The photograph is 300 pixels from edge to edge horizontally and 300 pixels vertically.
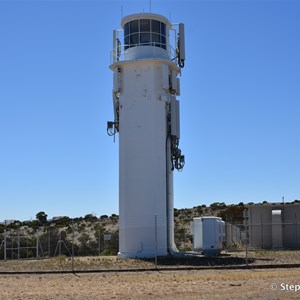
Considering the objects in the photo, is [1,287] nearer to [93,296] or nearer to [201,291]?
[93,296]

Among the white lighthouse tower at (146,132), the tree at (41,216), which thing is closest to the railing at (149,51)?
the white lighthouse tower at (146,132)

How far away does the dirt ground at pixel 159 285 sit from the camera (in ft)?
56.7

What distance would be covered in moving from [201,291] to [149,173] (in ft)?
50.3

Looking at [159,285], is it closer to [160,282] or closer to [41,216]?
[160,282]

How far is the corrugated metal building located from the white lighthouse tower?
30.4 ft

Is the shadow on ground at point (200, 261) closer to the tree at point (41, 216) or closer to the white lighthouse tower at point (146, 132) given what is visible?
the white lighthouse tower at point (146, 132)

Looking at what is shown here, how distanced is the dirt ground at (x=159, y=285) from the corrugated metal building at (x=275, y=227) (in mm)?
17373

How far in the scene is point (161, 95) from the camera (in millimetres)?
33656

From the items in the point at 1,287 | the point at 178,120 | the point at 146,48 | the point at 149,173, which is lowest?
the point at 1,287

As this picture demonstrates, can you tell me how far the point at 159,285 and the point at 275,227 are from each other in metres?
23.0

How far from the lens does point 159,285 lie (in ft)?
64.8

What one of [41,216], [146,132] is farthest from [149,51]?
[41,216]

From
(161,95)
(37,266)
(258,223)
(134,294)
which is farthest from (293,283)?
(258,223)

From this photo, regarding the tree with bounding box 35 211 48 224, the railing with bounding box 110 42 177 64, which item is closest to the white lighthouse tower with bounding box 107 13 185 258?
the railing with bounding box 110 42 177 64
